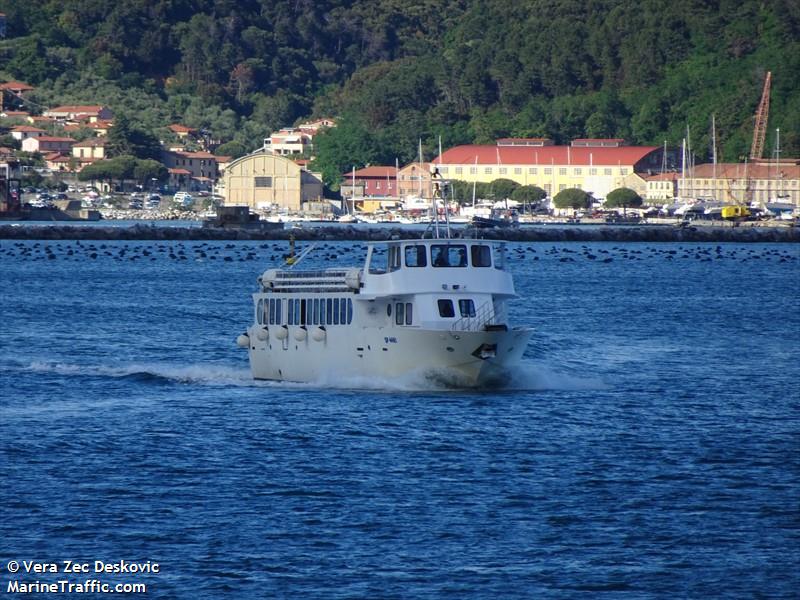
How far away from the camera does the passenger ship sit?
4634 centimetres

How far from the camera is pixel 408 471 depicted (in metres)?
38.7

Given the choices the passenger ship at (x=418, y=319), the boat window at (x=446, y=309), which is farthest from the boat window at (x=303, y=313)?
the boat window at (x=446, y=309)

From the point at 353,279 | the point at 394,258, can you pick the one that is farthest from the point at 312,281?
the point at 394,258

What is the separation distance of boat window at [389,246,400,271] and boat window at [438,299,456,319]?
1.86 meters

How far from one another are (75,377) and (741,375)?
20.8 metres

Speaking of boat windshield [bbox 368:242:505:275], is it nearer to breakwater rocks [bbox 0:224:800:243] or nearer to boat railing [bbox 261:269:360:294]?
boat railing [bbox 261:269:360:294]

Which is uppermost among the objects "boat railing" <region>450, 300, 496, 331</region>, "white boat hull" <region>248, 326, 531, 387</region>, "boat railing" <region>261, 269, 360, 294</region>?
"boat railing" <region>261, 269, 360, 294</region>

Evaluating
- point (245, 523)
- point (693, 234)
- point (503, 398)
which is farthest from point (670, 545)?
point (693, 234)

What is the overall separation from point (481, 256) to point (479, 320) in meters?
1.97

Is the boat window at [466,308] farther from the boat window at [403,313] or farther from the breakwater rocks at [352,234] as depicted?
the breakwater rocks at [352,234]

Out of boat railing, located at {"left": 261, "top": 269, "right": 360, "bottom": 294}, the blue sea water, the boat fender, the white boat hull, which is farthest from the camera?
boat railing, located at {"left": 261, "top": 269, "right": 360, "bottom": 294}

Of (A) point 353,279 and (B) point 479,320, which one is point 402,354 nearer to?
(B) point 479,320

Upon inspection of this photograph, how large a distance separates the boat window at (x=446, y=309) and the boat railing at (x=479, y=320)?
0.34 metres

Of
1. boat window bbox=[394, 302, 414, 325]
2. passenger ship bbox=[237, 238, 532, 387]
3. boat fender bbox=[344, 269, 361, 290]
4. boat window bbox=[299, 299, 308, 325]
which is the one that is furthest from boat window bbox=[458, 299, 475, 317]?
boat window bbox=[299, 299, 308, 325]
